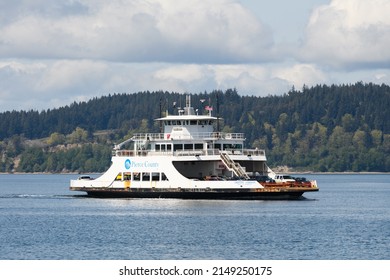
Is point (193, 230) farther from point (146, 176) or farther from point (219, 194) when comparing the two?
point (146, 176)

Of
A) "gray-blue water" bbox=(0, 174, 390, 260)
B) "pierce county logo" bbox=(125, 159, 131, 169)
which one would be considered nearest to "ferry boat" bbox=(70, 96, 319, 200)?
"pierce county logo" bbox=(125, 159, 131, 169)

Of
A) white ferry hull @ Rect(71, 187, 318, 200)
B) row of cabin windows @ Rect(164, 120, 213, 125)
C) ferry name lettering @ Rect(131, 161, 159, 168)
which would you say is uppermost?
row of cabin windows @ Rect(164, 120, 213, 125)

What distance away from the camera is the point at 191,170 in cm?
8962

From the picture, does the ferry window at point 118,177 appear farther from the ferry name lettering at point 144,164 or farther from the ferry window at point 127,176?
the ferry name lettering at point 144,164

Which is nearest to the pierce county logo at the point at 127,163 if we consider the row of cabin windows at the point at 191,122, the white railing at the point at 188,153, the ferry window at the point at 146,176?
the white railing at the point at 188,153

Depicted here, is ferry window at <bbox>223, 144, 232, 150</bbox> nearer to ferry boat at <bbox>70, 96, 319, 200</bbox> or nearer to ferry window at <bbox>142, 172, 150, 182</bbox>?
ferry boat at <bbox>70, 96, 319, 200</bbox>

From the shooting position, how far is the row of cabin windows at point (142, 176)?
86.2 meters

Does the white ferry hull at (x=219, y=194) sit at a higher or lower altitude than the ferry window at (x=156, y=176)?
lower

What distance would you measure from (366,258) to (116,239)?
14.8 metres

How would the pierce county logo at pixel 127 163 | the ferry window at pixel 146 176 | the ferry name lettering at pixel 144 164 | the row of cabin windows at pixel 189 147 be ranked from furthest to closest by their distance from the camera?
the pierce county logo at pixel 127 163 < the row of cabin windows at pixel 189 147 < the ferry window at pixel 146 176 < the ferry name lettering at pixel 144 164

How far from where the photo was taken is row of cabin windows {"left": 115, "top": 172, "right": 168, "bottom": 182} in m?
86.2

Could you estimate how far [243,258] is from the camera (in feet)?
169

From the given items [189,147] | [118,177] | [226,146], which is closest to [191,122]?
[189,147]
